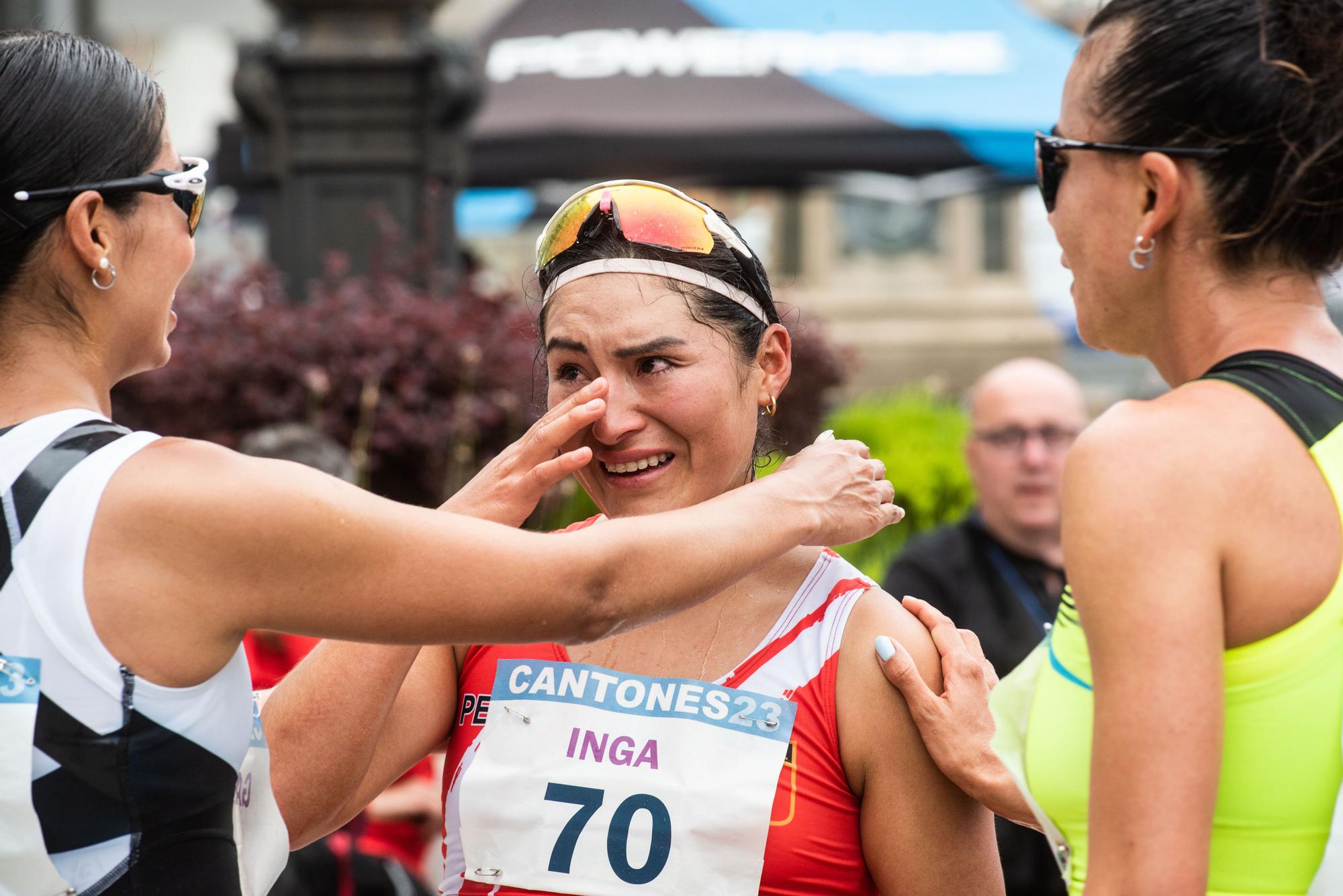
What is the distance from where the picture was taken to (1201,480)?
1487 mm

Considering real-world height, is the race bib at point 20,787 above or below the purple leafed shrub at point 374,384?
below

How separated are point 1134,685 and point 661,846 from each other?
84cm

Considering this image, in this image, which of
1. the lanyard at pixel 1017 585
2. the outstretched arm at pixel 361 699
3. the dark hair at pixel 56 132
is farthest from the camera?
the lanyard at pixel 1017 585

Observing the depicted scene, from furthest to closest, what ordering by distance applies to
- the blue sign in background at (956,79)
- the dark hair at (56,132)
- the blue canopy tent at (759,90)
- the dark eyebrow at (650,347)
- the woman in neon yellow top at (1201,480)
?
the blue sign in background at (956,79)
the blue canopy tent at (759,90)
the dark eyebrow at (650,347)
the dark hair at (56,132)
the woman in neon yellow top at (1201,480)

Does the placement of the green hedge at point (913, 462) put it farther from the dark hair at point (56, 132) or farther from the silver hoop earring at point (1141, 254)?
the dark hair at point (56, 132)

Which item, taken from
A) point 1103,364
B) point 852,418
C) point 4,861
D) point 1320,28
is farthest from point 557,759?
point 1103,364

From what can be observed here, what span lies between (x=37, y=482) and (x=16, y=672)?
21cm

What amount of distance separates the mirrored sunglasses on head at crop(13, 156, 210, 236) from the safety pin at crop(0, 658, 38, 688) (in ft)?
1.81

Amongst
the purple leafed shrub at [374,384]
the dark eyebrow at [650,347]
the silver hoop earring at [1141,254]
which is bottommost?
the silver hoop earring at [1141,254]

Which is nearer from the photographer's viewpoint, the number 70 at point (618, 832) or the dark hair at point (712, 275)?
the number 70 at point (618, 832)

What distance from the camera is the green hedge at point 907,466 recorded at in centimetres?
604

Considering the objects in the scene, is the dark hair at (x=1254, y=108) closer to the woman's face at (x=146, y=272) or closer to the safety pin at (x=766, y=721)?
the safety pin at (x=766, y=721)

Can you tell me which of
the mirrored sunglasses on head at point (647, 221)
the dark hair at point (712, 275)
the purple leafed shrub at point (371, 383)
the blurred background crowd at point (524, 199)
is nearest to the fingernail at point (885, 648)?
the dark hair at point (712, 275)

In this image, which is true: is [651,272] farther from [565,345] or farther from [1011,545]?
[1011,545]
